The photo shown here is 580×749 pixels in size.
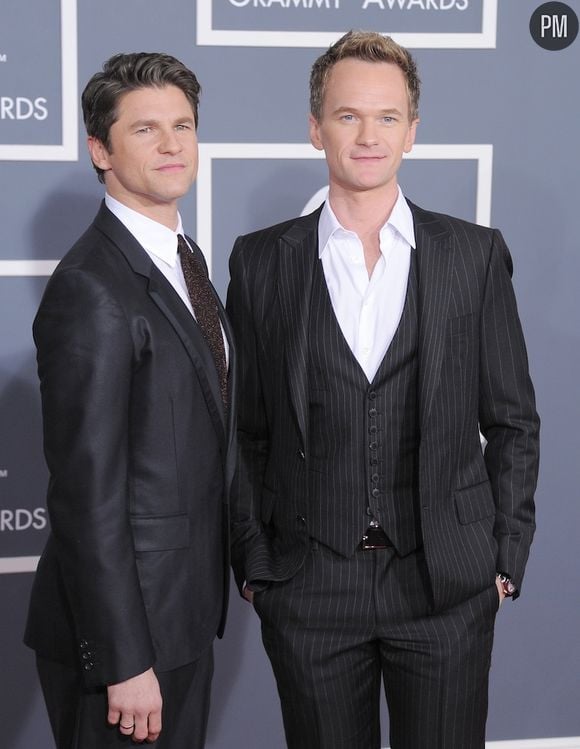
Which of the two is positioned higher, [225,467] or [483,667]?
[225,467]

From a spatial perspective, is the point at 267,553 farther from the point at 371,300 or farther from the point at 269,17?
the point at 269,17

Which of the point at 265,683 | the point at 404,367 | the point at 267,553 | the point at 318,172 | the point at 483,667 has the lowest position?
the point at 265,683

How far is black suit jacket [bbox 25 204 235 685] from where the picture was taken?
1.58 m

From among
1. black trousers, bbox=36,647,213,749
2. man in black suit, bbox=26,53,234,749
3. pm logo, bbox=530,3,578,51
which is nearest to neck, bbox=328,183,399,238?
man in black suit, bbox=26,53,234,749

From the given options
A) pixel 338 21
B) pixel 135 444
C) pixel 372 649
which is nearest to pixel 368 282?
pixel 135 444

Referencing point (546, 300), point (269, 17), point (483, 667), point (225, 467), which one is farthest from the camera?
point (546, 300)

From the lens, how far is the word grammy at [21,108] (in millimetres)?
2562

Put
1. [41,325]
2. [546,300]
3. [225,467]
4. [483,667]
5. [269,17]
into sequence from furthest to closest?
1. [546,300]
2. [269,17]
3. [483,667]
4. [225,467]
5. [41,325]

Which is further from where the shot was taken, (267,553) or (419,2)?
(419,2)

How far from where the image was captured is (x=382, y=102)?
72.7 inches

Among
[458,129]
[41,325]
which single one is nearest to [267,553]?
[41,325]

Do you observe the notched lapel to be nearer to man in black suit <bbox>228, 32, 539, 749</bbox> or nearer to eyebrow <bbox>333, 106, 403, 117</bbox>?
man in black suit <bbox>228, 32, 539, 749</bbox>

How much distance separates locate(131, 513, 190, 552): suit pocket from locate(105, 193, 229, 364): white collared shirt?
0.35 meters

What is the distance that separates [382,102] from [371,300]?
13.6 inches
